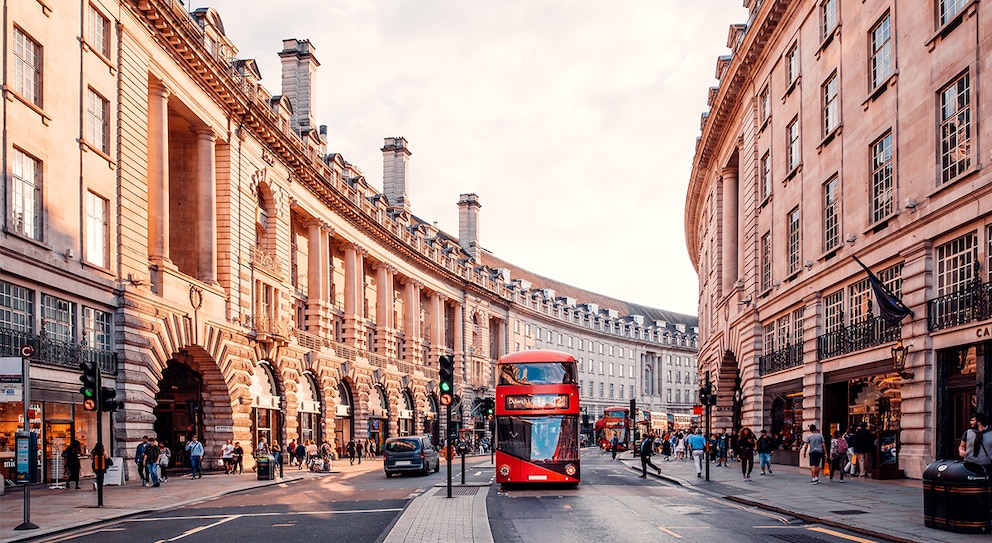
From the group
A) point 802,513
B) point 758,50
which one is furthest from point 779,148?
point 802,513

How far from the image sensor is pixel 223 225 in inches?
1801

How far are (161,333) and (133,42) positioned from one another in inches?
418

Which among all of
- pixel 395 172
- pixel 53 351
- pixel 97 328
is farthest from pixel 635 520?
pixel 395 172

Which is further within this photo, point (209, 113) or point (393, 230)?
point (393, 230)

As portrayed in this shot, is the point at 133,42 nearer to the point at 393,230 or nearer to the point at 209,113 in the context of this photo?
the point at 209,113

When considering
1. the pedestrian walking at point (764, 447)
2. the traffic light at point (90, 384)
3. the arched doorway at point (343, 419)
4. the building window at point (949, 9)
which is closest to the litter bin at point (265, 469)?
the traffic light at point (90, 384)

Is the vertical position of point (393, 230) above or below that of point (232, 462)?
above

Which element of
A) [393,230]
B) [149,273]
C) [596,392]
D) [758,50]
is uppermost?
[758,50]

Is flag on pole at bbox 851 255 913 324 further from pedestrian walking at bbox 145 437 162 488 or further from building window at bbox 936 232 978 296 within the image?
pedestrian walking at bbox 145 437 162 488

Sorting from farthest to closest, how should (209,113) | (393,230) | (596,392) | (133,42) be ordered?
(596,392)
(393,230)
(209,113)
(133,42)

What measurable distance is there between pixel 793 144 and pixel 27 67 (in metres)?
26.7

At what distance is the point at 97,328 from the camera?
33.3m

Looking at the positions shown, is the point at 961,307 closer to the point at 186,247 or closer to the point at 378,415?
the point at 186,247

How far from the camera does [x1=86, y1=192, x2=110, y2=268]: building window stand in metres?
33.0
